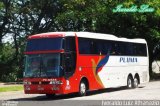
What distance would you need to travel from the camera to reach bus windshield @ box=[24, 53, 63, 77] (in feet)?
74.5

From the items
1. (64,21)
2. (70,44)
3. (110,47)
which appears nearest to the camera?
(70,44)

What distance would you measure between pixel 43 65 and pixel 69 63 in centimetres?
128

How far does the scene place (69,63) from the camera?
23219 mm

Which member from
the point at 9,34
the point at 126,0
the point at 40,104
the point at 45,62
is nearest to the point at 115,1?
Result: the point at 126,0

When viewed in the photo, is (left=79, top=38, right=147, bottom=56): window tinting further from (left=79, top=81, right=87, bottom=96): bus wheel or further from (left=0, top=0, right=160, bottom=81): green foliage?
(left=0, top=0, right=160, bottom=81): green foliage

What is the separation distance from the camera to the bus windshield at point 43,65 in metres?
22.7

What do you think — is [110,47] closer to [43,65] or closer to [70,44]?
[70,44]

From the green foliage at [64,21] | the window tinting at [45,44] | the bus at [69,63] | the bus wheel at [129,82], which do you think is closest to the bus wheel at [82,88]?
the bus at [69,63]

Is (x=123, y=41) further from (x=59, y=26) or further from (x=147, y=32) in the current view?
(x=59, y=26)

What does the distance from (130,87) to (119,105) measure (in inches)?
467

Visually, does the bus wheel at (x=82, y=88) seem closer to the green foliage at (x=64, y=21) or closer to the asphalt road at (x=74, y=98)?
the asphalt road at (x=74, y=98)

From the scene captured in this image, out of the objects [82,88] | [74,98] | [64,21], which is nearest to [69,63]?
[74,98]

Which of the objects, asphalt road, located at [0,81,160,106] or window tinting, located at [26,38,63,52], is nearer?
asphalt road, located at [0,81,160,106]

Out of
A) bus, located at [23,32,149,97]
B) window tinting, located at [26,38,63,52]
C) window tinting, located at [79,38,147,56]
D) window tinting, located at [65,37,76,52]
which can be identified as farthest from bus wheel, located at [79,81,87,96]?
window tinting, located at [26,38,63,52]
